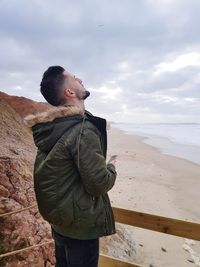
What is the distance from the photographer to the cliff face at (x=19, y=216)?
4094mm

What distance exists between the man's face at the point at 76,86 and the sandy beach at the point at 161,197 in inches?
178

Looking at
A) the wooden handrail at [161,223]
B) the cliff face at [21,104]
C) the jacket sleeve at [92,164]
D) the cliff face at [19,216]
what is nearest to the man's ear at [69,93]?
the jacket sleeve at [92,164]

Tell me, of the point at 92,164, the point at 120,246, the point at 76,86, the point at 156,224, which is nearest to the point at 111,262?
the point at 156,224

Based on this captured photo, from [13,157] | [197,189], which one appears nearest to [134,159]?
[197,189]

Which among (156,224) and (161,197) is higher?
(156,224)

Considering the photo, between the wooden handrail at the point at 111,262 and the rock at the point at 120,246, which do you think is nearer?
the wooden handrail at the point at 111,262

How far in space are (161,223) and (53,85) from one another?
1.72 m

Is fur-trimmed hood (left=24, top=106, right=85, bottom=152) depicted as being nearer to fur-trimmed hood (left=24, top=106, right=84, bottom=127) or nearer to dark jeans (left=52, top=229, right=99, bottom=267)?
fur-trimmed hood (left=24, top=106, right=84, bottom=127)

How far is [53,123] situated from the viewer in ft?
7.41

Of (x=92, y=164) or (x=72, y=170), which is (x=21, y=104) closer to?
(x=72, y=170)

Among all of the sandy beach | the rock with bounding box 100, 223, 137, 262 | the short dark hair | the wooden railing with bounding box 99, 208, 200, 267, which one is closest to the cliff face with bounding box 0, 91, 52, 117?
the sandy beach

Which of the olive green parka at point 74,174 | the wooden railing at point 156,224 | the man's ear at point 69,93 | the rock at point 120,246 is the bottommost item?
the rock at point 120,246

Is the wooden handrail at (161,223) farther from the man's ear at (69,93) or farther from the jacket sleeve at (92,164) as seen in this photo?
the man's ear at (69,93)

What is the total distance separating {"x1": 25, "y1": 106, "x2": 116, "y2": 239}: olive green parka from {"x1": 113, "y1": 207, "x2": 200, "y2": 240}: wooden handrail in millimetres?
980
